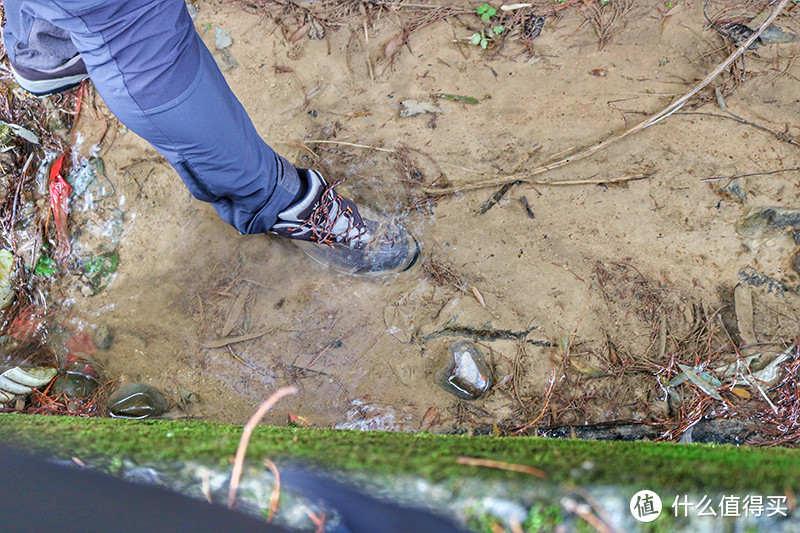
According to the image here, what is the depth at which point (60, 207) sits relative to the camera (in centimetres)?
287

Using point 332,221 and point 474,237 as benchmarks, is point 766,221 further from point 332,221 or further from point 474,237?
point 332,221

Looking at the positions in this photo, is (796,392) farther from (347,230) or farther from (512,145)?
(347,230)

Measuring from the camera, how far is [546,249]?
99.5 inches

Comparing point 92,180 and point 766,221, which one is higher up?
point 92,180

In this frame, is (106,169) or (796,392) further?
(106,169)

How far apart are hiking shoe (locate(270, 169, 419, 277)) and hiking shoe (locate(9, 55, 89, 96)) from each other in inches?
49.0

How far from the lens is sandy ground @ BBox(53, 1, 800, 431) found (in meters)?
2.39

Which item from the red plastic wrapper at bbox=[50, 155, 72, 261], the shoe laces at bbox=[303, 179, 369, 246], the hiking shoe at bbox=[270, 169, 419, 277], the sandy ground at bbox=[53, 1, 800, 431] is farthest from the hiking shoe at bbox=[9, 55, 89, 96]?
the shoe laces at bbox=[303, 179, 369, 246]

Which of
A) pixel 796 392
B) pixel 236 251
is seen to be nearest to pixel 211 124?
pixel 236 251

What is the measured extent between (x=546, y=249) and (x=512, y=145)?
670 mm

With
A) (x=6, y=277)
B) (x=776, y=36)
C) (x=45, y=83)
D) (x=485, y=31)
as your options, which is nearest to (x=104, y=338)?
(x=6, y=277)

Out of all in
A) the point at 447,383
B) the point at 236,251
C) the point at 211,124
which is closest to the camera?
the point at 211,124

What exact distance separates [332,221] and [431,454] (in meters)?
1.53

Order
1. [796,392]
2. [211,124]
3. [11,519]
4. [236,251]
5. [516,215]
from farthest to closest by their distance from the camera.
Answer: [236,251], [516,215], [796,392], [211,124], [11,519]
